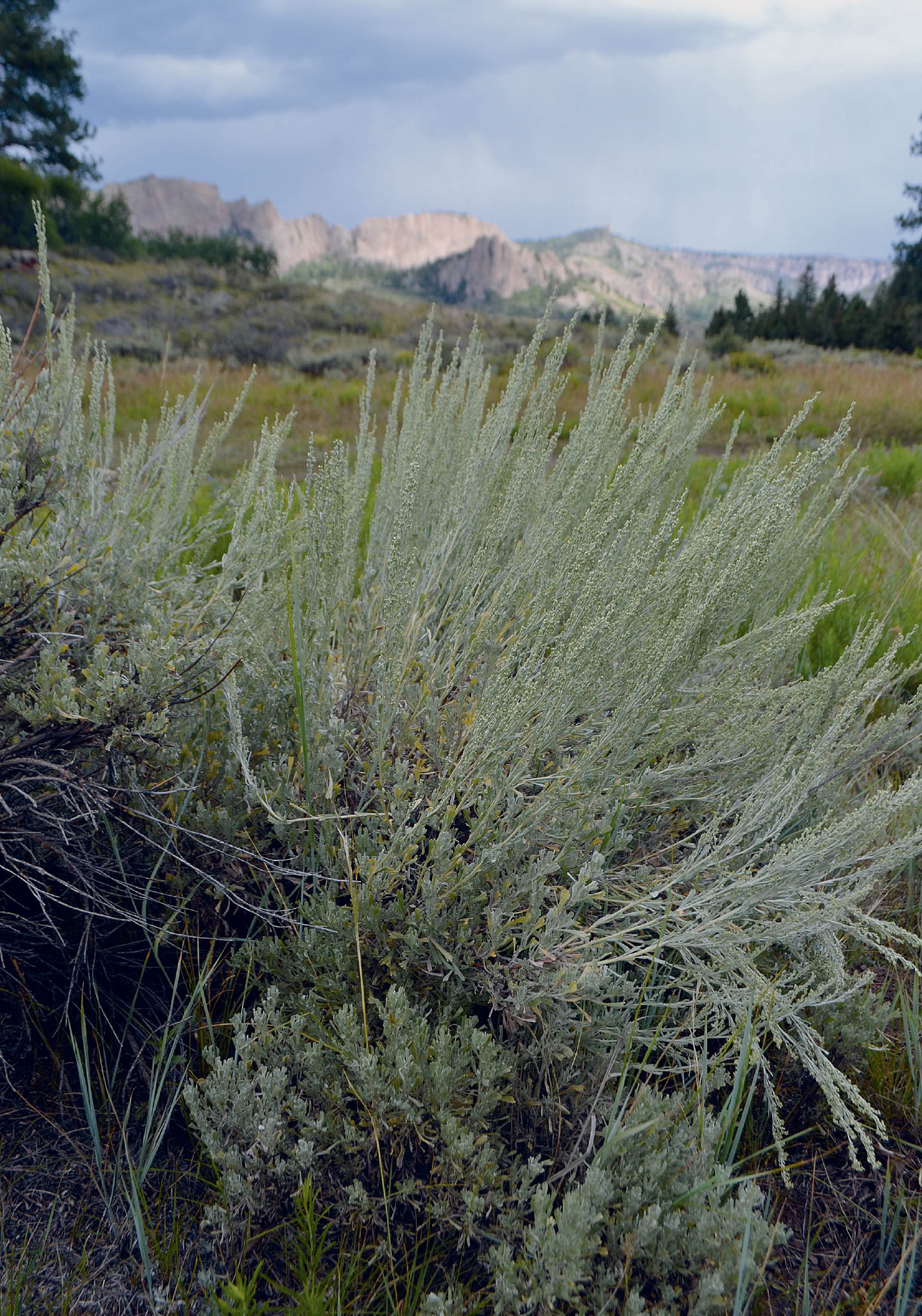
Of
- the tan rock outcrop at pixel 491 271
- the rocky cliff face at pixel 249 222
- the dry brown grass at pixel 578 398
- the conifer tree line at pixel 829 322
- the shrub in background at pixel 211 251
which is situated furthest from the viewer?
the rocky cliff face at pixel 249 222

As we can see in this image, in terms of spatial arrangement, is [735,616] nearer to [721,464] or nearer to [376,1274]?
[721,464]

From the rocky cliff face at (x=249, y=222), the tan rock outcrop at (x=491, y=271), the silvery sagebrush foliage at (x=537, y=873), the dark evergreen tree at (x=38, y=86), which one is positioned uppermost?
the rocky cliff face at (x=249, y=222)

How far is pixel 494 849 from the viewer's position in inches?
52.4

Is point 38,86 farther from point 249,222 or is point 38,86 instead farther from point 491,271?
point 249,222

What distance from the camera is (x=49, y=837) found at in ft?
4.58

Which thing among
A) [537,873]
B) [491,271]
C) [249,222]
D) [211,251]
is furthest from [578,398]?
[249,222]

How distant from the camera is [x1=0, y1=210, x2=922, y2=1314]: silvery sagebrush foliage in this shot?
1.21 meters

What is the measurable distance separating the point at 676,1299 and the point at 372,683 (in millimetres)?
1347

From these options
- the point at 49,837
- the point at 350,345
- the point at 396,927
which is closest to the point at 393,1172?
the point at 396,927

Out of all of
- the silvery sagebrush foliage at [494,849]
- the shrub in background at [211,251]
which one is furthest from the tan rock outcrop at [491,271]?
the silvery sagebrush foliage at [494,849]

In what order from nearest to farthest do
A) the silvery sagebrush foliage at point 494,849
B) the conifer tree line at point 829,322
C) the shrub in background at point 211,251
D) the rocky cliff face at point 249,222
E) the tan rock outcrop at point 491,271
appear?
the silvery sagebrush foliage at point 494,849 → the conifer tree line at point 829,322 → the shrub in background at point 211,251 → the tan rock outcrop at point 491,271 → the rocky cliff face at point 249,222

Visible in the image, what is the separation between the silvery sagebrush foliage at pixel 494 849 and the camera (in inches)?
47.7

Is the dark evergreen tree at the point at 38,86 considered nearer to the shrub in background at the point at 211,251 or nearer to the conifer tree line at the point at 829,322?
the shrub in background at the point at 211,251

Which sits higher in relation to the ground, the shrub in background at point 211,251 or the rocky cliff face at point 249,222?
the rocky cliff face at point 249,222
